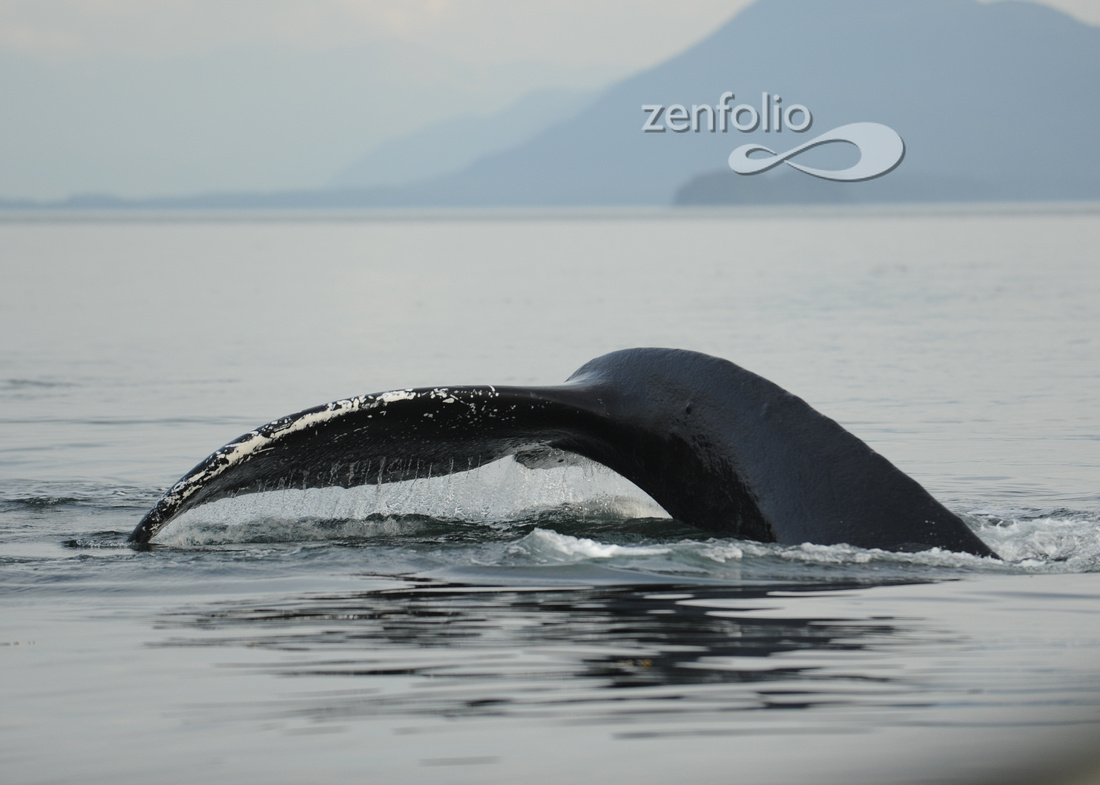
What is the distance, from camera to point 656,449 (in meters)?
7.77

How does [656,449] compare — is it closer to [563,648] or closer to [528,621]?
[528,621]

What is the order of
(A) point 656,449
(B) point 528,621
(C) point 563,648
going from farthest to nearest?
(A) point 656,449
(B) point 528,621
(C) point 563,648

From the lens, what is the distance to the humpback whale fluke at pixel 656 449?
7.34 m

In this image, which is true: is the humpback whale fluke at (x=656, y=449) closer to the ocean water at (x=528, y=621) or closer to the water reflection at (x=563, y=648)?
the ocean water at (x=528, y=621)

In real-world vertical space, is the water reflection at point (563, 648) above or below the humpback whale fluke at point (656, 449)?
below

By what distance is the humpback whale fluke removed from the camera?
7.34m

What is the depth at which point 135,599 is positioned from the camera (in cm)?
775

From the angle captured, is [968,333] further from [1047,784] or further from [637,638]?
[1047,784]

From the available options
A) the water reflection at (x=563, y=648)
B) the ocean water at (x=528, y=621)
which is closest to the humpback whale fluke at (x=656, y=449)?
the ocean water at (x=528, y=621)

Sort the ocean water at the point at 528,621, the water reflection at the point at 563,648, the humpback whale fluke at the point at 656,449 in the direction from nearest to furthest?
the ocean water at the point at 528,621 → the water reflection at the point at 563,648 → the humpback whale fluke at the point at 656,449

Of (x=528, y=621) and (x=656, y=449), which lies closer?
(x=528, y=621)

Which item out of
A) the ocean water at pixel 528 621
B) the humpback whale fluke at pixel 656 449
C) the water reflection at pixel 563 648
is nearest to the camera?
the ocean water at pixel 528 621

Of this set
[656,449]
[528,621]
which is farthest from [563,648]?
[656,449]

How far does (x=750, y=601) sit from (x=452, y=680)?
5.82 feet
